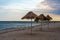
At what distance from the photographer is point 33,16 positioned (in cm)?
1418

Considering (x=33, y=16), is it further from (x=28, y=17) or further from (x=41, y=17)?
(x=41, y=17)

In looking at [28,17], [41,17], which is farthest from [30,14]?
[41,17]

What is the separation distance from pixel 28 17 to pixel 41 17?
192 inches

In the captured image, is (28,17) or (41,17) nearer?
(28,17)

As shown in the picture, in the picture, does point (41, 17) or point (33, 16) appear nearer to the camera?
point (33, 16)

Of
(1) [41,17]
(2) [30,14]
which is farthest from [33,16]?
(1) [41,17]

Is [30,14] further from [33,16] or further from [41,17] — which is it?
[41,17]

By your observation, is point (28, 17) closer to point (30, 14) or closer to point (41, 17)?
point (30, 14)

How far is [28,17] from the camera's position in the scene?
1434 cm

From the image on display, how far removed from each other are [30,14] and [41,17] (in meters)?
4.80

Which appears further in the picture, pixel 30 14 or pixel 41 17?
pixel 41 17

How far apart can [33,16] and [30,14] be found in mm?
373

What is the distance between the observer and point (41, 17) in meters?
19.0
